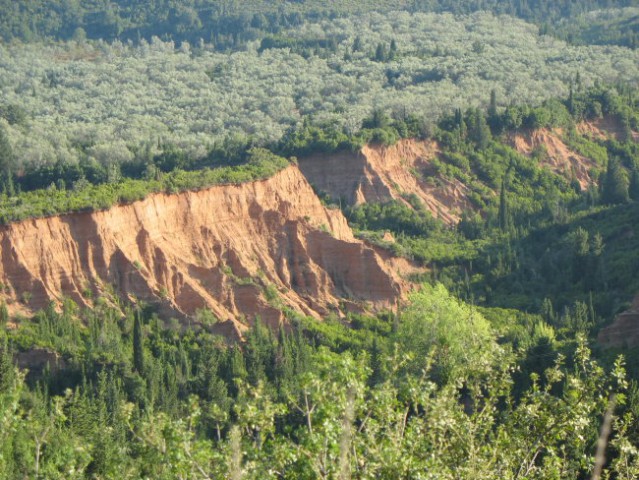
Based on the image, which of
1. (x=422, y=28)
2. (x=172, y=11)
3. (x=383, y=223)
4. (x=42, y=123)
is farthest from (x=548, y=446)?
(x=172, y=11)

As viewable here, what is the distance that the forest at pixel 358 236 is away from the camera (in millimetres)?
29625

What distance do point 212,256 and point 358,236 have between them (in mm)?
10059

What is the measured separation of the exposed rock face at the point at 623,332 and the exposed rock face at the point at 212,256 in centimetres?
1599

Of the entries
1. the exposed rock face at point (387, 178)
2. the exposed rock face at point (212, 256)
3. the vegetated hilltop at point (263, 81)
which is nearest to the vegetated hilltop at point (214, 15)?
the vegetated hilltop at point (263, 81)

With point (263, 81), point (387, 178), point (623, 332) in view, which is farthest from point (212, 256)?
point (263, 81)

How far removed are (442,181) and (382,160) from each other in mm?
4472

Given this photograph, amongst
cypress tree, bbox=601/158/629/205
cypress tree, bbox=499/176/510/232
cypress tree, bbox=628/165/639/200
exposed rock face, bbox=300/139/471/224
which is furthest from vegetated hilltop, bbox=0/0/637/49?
cypress tree, bbox=499/176/510/232

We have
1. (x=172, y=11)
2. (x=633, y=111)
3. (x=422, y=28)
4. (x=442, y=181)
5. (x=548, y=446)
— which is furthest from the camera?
(x=172, y=11)

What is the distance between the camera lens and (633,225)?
84.6m

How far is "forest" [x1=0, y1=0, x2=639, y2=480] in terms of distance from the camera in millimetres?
29625

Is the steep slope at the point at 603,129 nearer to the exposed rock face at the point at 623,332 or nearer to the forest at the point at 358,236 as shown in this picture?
the forest at the point at 358,236

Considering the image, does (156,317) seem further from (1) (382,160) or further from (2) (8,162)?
(1) (382,160)

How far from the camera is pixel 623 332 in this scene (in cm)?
6381

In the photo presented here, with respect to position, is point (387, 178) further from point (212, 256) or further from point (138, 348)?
point (138, 348)
